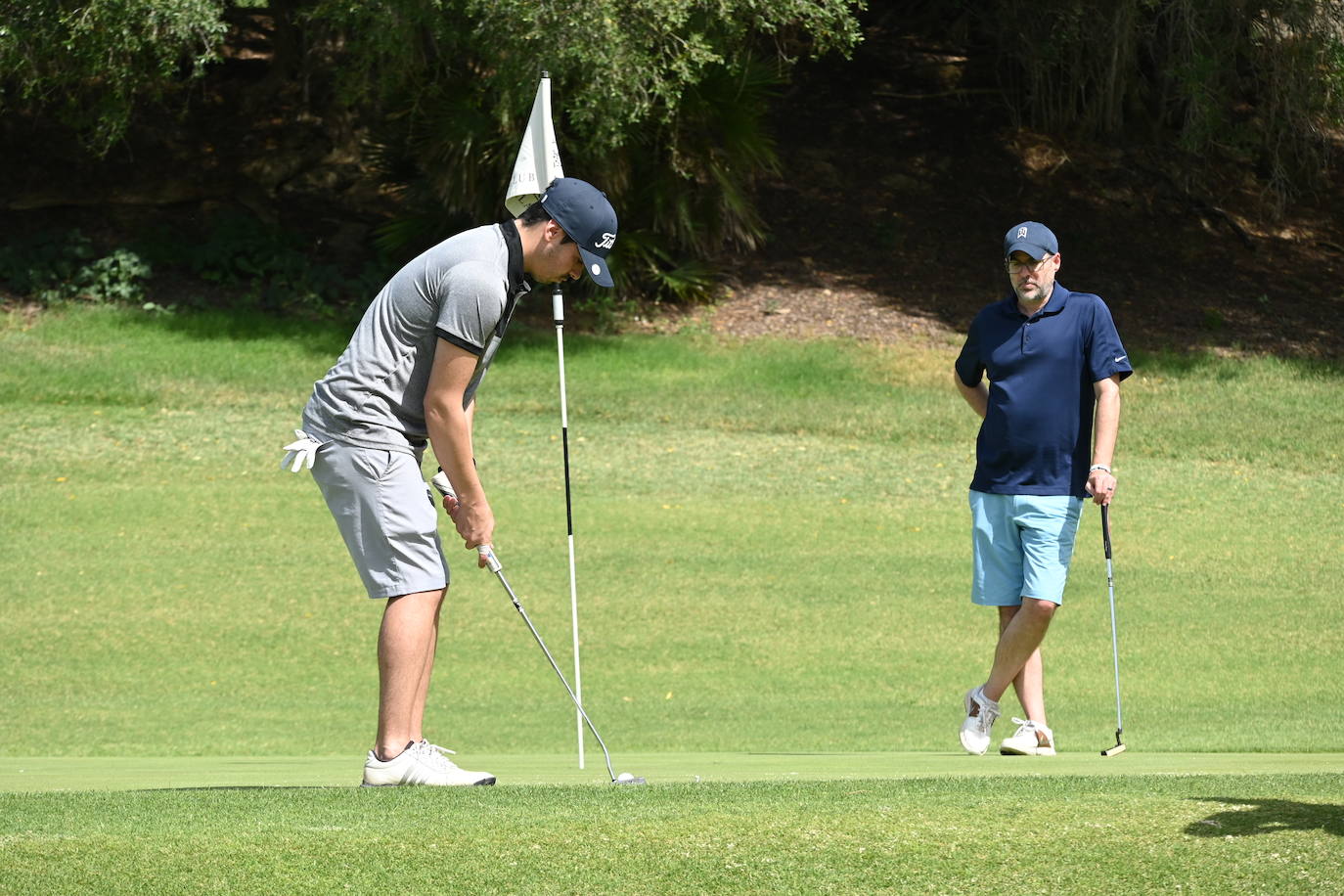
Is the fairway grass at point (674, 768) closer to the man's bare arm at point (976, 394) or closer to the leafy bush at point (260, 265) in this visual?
the man's bare arm at point (976, 394)

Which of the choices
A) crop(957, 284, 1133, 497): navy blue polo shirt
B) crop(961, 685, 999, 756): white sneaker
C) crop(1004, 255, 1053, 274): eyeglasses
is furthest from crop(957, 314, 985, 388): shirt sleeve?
crop(961, 685, 999, 756): white sneaker

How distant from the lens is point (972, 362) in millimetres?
6539

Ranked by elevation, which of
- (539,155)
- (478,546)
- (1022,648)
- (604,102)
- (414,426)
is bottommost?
(1022,648)

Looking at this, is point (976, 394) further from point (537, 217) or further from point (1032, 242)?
point (537, 217)

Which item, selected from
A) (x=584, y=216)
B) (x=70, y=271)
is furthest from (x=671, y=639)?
(x=70, y=271)

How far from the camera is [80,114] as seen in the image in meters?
22.3

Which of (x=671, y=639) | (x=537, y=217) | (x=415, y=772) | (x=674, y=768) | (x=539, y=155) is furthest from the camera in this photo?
(x=671, y=639)

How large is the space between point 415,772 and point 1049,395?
285 centimetres

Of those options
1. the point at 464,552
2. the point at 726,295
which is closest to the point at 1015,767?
the point at 464,552

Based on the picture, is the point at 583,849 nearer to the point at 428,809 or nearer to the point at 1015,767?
the point at 428,809

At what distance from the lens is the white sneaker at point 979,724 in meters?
6.30

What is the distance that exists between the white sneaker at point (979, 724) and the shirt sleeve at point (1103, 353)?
1.29 metres

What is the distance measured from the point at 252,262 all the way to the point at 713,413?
8261 mm

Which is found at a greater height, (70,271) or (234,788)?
(70,271)
